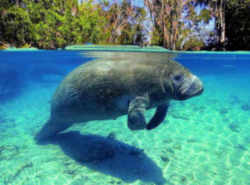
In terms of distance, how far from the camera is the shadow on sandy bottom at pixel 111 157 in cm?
413

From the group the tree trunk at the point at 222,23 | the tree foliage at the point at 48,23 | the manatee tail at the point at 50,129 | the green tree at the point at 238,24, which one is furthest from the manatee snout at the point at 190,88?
the green tree at the point at 238,24

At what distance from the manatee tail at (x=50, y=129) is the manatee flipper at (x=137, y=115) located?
7.67 ft

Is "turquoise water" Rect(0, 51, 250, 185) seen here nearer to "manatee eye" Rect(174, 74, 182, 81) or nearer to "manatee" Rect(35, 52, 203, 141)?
"manatee" Rect(35, 52, 203, 141)

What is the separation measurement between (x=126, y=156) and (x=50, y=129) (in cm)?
198

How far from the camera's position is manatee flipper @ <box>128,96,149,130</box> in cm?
297

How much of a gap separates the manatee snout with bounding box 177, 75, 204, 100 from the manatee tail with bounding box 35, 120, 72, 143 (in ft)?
9.54

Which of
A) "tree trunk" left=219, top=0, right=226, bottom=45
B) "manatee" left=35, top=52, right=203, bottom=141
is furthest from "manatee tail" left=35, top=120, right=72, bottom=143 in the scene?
"tree trunk" left=219, top=0, right=226, bottom=45

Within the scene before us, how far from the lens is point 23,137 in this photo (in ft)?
20.1

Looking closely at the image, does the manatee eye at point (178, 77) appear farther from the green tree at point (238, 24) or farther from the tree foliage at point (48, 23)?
the green tree at point (238, 24)

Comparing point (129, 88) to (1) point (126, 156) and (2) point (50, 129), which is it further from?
(2) point (50, 129)

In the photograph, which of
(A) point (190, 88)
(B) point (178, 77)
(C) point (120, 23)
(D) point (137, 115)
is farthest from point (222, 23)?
(D) point (137, 115)

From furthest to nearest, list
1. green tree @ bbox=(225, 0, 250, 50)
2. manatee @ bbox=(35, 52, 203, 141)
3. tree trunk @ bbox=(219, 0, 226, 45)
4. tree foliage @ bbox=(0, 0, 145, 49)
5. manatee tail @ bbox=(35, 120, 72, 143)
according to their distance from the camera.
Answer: tree trunk @ bbox=(219, 0, 226, 45)
green tree @ bbox=(225, 0, 250, 50)
tree foliage @ bbox=(0, 0, 145, 49)
manatee tail @ bbox=(35, 120, 72, 143)
manatee @ bbox=(35, 52, 203, 141)

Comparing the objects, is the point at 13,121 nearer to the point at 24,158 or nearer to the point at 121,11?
the point at 24,158

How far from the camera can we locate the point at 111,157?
15.4ft
